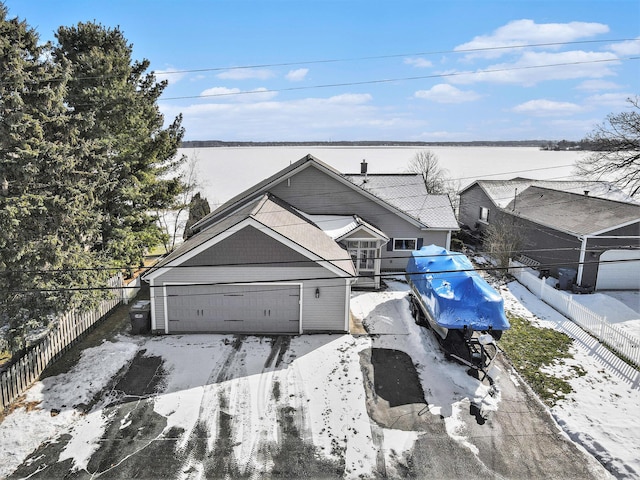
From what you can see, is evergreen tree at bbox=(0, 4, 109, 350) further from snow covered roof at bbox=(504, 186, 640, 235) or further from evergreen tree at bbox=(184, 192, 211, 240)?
snow covered roof at bbox=(504, 186, 640, 235)

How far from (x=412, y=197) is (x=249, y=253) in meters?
13.6

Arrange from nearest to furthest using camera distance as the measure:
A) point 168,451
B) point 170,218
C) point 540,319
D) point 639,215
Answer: point 168,451, point 540,319, point 639,215, point 170,218

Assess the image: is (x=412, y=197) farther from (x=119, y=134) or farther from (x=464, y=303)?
(x=119, y=134)

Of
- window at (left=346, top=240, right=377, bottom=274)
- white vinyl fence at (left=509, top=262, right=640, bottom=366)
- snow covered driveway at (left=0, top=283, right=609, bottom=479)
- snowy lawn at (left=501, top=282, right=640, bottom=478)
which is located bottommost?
snow covered driveway at (left=0, top=283, right=609, bottom=479)

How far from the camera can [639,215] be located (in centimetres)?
1950

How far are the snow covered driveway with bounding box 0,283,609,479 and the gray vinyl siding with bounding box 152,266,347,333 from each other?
1131 millimetres

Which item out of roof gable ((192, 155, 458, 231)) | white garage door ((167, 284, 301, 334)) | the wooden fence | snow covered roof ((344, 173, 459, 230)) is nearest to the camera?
the wooden fence

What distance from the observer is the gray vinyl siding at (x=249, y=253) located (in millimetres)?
14969

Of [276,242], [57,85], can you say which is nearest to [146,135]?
[57,85]

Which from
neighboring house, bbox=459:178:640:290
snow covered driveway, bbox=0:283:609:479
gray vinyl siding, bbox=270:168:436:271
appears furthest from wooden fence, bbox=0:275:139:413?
Result: neighboring house, bbox=459:178:640:290

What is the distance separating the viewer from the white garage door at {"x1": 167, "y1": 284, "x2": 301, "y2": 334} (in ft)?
50.2

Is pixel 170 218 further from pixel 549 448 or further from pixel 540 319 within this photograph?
pixel 549 448

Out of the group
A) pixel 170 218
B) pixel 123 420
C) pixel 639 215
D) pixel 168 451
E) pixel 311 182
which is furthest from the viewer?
pixel 170 218

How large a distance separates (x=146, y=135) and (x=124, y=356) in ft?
37.1
